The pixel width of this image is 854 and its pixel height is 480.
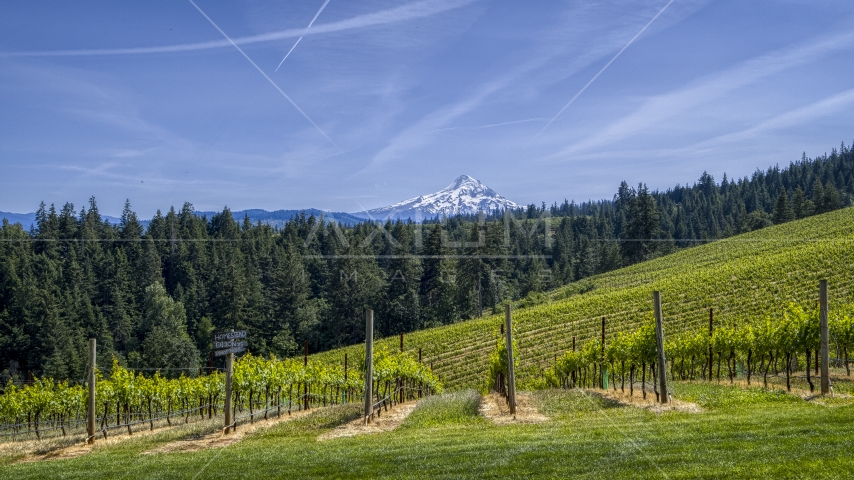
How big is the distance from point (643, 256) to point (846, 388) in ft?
254

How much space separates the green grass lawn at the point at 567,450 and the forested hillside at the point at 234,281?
56398mm

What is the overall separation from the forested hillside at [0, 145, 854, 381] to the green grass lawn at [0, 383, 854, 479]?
56.4 m

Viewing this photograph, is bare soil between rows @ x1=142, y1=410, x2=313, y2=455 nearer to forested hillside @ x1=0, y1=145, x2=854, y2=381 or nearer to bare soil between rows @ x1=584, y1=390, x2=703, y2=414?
bare soil between rows @ x1=584, y1=390, x2=703, y2=414

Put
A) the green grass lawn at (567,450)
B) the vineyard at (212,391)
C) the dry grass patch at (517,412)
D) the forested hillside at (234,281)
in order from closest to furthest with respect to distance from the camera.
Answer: the green grass lawn at (567,450) < the dry grass patch at (517,412) < the vineyard at (212,391) < the forested hillside at (234,281)

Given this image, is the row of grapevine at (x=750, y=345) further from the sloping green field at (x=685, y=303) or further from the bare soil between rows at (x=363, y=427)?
the sloping green field at (x=685, y=303)

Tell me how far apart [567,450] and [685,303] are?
3704 cm

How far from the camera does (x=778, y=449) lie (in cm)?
709

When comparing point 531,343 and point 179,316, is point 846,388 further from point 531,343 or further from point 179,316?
point 179,316

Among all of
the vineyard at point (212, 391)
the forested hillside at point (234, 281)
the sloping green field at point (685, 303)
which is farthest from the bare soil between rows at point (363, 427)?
the forested hillside at point (234, 281)

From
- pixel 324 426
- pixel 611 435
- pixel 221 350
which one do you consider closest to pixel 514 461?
pixel 611 435

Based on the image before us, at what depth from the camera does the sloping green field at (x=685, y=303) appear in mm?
36438

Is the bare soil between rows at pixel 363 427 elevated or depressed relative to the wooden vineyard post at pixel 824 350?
depressed

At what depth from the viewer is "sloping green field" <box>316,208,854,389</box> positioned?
36438 millimetres

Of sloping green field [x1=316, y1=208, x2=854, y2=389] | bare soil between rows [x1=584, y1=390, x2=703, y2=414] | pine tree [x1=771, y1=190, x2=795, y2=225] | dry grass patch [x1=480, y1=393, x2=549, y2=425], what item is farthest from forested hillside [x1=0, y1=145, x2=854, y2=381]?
bare soil between rows [x1=584, y1=390, x2=703, y2=414]
